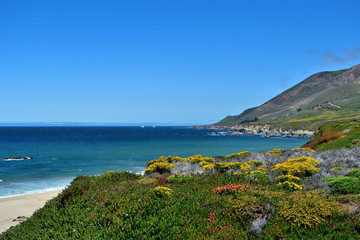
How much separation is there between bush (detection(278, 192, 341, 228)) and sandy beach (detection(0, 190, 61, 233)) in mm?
15935

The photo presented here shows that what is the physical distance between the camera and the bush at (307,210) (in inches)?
291

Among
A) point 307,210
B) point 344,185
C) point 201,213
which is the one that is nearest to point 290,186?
point 344,185

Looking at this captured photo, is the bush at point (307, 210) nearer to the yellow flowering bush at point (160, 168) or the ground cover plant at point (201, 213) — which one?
the ground cover plant at point (201, 213)

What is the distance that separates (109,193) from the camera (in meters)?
10.6

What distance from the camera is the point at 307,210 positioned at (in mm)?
7727

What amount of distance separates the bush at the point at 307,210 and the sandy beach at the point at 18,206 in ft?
52.3

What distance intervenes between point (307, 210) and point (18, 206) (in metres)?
20.9

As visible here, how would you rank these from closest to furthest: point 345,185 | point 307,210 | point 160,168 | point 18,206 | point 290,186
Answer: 1. point 307,210
2. point 345,185
3. point 290,186
4. point 160,168
5. point 18,206

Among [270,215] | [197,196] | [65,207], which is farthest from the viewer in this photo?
[65,207]

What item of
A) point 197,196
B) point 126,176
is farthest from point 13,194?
point 197,196

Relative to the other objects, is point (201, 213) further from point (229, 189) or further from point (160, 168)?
point (160, 168)

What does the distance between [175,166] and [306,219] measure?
36.2 ft

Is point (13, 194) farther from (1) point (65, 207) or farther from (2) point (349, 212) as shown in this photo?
(2) point (349, 212)

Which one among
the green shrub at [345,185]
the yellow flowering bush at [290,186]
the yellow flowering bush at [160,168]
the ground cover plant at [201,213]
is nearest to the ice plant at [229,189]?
the ground cover plant at [201,213]
